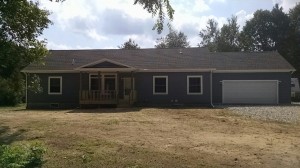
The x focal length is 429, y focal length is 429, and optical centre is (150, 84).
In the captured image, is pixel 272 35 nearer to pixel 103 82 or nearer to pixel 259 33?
pixel 259 33

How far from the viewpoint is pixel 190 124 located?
17.9 m

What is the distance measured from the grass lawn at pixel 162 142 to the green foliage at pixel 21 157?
0.52m

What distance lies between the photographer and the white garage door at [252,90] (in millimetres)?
32281

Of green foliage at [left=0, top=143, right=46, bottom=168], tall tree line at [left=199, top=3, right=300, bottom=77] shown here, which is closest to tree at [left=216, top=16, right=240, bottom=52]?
tall tree line at [left=199, top=3, right=300, bottom=77]

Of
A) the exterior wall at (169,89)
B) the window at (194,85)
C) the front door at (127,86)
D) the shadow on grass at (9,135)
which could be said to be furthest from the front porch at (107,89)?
the shadow on grass at (9,135)

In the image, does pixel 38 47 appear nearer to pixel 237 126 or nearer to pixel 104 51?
pixel 237 126

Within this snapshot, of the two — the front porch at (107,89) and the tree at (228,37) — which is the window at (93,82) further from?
the tree at (228,37)

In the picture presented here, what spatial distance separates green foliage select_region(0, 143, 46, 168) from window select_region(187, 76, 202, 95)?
21.6 meters

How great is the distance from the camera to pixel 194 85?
1224 inches

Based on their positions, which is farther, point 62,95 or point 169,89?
point 62,95

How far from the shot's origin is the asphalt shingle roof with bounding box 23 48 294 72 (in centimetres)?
3209

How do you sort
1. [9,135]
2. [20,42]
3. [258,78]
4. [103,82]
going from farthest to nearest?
[258,78] → [103,82] → [20,42] → [9,135]

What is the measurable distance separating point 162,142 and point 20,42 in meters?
8.67

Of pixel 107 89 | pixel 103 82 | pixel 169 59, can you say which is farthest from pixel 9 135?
pixel 169 59
